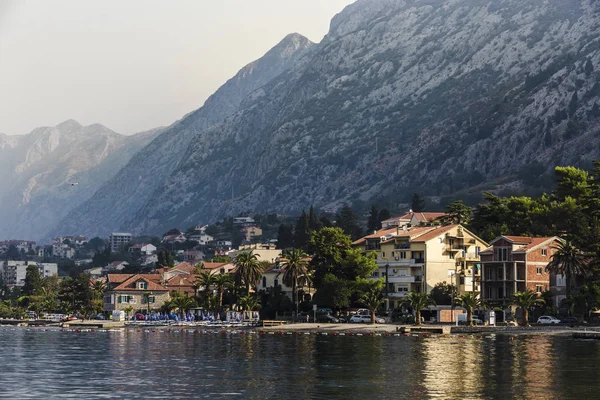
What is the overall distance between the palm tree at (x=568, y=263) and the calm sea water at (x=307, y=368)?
60.8ft

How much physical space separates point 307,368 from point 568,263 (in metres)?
66.6

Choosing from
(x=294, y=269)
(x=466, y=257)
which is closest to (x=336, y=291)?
(x=294, y=269)

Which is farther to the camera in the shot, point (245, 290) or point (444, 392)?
point (245, 290)

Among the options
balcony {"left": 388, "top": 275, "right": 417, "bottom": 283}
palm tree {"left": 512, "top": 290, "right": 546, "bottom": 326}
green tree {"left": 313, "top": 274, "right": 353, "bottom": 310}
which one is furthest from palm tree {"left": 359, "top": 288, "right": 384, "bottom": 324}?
palm tree {"left": 512, "top": 290, "right": 546, "bottom": 326}

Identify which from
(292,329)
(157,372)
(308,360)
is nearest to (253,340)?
(292,329)

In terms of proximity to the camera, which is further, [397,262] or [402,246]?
[402,246]

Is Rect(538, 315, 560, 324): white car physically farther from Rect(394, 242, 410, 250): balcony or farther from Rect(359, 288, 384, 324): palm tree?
Rect(394, 242, 410, 250): balcony

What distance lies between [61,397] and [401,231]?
419 feet

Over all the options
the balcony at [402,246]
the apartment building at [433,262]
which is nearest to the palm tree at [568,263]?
the apartment building at [433,262]

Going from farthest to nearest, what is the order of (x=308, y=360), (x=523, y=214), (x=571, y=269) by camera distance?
1. (x=523, y=214)
2. (x=571, y=269)
3. (x=308, y=360)

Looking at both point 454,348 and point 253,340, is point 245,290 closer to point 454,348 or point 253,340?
point 253,340

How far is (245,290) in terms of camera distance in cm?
19088

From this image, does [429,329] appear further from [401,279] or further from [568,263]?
[401,279]

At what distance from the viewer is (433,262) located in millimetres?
174875
